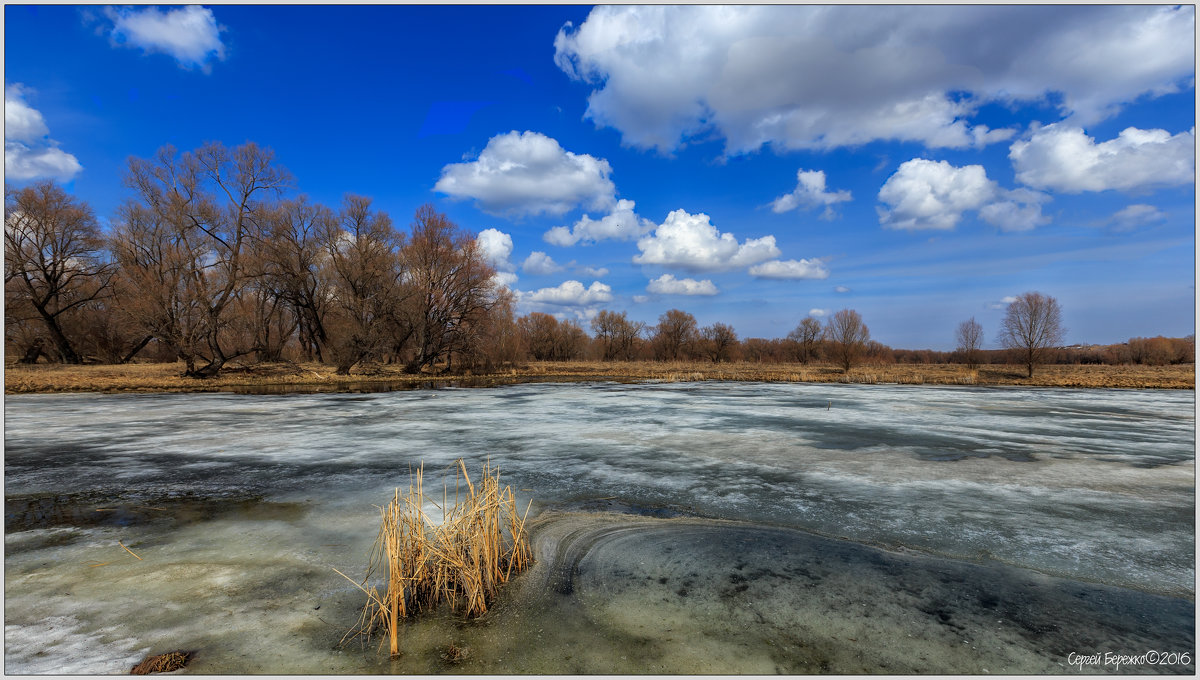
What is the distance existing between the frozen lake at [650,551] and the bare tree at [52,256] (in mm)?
31478

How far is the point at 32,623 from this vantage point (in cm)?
367

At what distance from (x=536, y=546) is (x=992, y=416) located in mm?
14952

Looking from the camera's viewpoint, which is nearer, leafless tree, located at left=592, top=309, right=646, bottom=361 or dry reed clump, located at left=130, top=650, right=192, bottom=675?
dry reed clump, located at left=130, top=650, right=192, bottom=675

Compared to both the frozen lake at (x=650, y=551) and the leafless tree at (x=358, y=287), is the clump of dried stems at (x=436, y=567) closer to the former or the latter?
the frozen lake at (x=650, y=551)

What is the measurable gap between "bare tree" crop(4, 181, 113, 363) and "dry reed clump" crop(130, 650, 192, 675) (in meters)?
41.5

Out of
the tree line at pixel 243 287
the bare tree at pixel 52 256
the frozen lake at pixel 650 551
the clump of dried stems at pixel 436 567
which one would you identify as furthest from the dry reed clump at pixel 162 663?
the bare tree at pixel 52 256

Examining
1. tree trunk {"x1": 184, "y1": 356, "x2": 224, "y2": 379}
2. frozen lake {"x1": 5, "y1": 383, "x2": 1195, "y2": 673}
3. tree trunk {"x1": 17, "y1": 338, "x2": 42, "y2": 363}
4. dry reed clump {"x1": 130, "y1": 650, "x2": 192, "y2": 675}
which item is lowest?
dry reed clump {"x1": 130, "y1": 650, "x2": 192, "y2": 675}

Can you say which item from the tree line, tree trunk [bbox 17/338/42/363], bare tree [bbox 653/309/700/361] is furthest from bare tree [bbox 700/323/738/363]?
tree trunk [bbox 17/338/42/363]

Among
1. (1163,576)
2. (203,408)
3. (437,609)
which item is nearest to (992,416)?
(1163,576)

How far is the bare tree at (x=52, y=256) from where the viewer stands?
31.6 meters

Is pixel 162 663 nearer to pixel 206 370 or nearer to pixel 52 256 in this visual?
pixel 206 370

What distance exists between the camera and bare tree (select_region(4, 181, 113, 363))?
1243 inches

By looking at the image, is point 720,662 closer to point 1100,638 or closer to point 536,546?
point 536,546

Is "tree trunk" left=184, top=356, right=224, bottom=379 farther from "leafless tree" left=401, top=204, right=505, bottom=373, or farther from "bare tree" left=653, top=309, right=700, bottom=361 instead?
"bare tree" left=653, top=309, right=700, bottom=361
